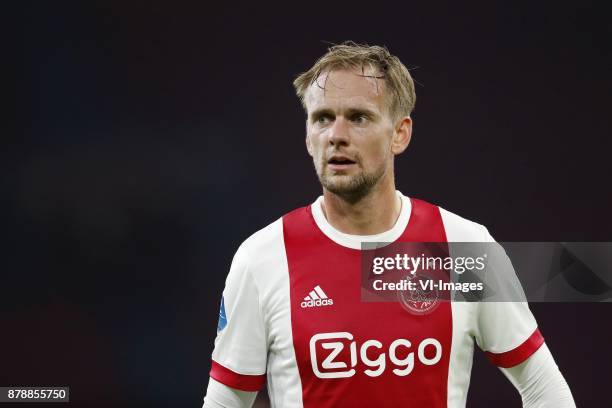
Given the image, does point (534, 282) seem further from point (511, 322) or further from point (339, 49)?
point (339, 49)

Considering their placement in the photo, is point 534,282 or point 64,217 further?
point 64,217

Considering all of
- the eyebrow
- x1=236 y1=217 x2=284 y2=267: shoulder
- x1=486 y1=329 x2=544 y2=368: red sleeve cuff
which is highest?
the eyebrow

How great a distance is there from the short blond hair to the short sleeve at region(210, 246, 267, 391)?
499 mm

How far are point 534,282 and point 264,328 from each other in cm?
158

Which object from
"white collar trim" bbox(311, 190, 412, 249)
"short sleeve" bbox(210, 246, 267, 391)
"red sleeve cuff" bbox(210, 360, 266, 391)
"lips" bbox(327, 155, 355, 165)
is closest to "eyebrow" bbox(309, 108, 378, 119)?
"lips" bbox(327, 155, 355, 165)

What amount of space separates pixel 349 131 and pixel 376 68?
19 centimetres

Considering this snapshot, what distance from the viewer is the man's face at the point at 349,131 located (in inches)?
81.4

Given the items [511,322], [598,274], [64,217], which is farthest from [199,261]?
[511,322]

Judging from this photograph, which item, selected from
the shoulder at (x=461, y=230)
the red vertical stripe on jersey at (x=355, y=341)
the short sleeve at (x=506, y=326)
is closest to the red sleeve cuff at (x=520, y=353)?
the short sleeve at (x=506, y=326)

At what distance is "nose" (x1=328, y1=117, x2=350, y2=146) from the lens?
6.73 feet

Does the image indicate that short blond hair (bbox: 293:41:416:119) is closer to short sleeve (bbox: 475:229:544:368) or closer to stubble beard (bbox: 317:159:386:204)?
stubble beard (bbox: 317:159:386:204)

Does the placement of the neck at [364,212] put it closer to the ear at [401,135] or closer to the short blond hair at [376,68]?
the ear at [401,135]

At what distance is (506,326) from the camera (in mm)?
2105

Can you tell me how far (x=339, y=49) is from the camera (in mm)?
2211
